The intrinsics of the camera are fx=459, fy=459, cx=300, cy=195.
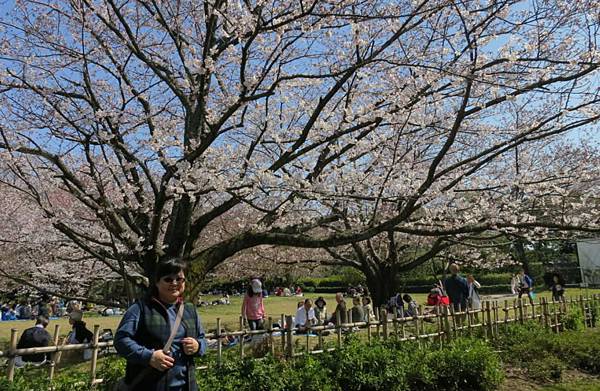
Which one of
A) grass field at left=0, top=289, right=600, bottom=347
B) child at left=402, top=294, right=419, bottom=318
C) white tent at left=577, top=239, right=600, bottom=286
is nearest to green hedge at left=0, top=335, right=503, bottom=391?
child at left=402, top=294, right=419, bottom=318

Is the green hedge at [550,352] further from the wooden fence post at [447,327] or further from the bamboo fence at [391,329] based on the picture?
the wooden fence post at [447,327]

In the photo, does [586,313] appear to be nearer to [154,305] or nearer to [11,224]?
[154,305]

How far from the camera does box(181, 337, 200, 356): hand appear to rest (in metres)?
2.65

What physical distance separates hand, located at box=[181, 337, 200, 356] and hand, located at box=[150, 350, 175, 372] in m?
0.16

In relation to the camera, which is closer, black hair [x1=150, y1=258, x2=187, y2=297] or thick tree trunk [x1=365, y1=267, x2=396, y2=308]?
black hair [x1=150, y1=258, x2=187, y2=297]

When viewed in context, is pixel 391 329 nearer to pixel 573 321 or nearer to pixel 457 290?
pixel 457 290

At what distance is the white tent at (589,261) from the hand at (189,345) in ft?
75.5

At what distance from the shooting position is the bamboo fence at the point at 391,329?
15.1ft

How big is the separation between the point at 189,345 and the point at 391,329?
6523mm

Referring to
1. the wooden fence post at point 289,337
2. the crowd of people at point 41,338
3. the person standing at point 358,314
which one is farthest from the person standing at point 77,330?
the person standing at point 358,314

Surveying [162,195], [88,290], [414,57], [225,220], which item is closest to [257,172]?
[162,195]

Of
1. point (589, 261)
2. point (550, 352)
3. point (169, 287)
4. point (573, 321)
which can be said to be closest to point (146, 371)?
point (169, 287)

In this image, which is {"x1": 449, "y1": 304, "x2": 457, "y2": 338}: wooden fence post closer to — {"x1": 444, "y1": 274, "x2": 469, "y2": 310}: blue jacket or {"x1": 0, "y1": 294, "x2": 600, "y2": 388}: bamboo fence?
{"x1": 0, "y1": 294, "x2": 600, "y2": 388}: bamboo fence

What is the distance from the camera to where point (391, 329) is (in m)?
8.52
